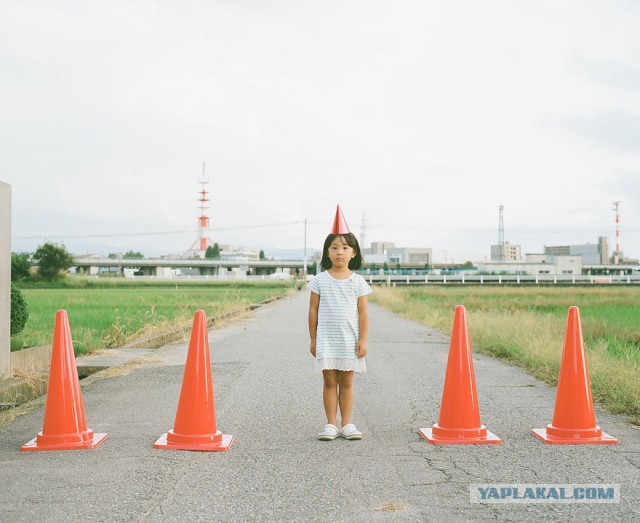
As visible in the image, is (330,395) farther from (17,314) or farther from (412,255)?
(412,255)

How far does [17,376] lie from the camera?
7.48m

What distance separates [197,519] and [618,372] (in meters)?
5.50

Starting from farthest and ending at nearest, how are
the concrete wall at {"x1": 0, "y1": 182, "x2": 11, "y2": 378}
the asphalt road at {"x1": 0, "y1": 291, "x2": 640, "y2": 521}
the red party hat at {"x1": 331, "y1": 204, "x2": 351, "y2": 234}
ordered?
the concrete wall at {"x1": 0, "y1": 182, "x2": 11, "y2": 378}, the red party hat at {"x1": 331, "y1": 204, "x2": 351, "y2": 234}, the asphalt road at {"x1": 0, "y1": 291, "x2": 640, "y2": 521}

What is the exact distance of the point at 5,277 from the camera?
7.66 meters

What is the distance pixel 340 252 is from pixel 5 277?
443 cm

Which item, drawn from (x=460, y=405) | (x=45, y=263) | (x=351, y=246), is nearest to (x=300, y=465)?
(x=460, y=405)

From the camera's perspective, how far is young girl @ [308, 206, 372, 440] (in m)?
5.12

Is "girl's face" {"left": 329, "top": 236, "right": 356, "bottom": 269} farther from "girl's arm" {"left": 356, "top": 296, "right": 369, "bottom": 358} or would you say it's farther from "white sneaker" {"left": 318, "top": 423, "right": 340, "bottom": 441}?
"white sneaker" {"left": 318, "top": 423, "right": 340, "bottom": 441}

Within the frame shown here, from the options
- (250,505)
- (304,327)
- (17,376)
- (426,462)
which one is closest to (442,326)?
(304,327)

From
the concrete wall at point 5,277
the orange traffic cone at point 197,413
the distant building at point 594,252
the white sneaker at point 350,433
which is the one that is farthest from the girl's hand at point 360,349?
the distant building at point 594,252

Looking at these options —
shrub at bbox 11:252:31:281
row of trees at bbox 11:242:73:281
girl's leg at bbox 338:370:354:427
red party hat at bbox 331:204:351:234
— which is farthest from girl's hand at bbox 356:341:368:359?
shrub at bbox 11:252:31:281

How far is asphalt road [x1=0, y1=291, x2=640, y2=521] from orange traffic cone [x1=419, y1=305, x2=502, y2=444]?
0.43 feet

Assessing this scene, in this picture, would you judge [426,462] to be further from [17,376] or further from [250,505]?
[17,376]

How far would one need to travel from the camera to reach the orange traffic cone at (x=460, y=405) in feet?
16.7
